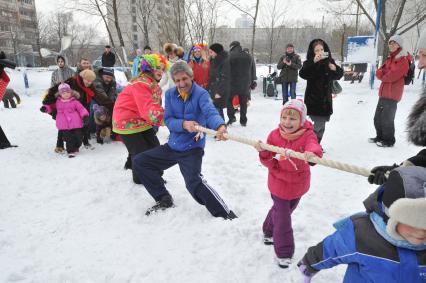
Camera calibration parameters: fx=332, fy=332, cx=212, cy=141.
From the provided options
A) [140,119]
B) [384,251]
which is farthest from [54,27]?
[384,251]

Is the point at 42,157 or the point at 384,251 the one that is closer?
the point at 384,251

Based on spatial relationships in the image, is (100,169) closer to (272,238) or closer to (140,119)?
(140,119)

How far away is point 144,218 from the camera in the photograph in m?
3.79

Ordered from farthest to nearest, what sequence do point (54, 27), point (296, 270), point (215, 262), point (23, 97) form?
point (54, 27) < point (23, 97) < point (215, 262) < point (296, 270)

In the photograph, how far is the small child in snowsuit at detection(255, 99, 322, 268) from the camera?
264cm

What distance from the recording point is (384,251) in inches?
61.9

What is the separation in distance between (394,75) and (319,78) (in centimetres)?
145

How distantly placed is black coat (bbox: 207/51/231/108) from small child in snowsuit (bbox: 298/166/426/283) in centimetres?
593

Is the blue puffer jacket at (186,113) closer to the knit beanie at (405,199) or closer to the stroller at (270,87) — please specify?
the knit beanie at (405,199)

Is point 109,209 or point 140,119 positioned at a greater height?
point 140,119

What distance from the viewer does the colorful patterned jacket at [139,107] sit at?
383cm

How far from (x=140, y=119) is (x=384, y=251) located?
3.32 metres

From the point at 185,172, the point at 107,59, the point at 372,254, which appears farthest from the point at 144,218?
the point at 107,59

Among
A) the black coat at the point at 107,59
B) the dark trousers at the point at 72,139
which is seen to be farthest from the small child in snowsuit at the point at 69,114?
the black coat at the point at 107,59
